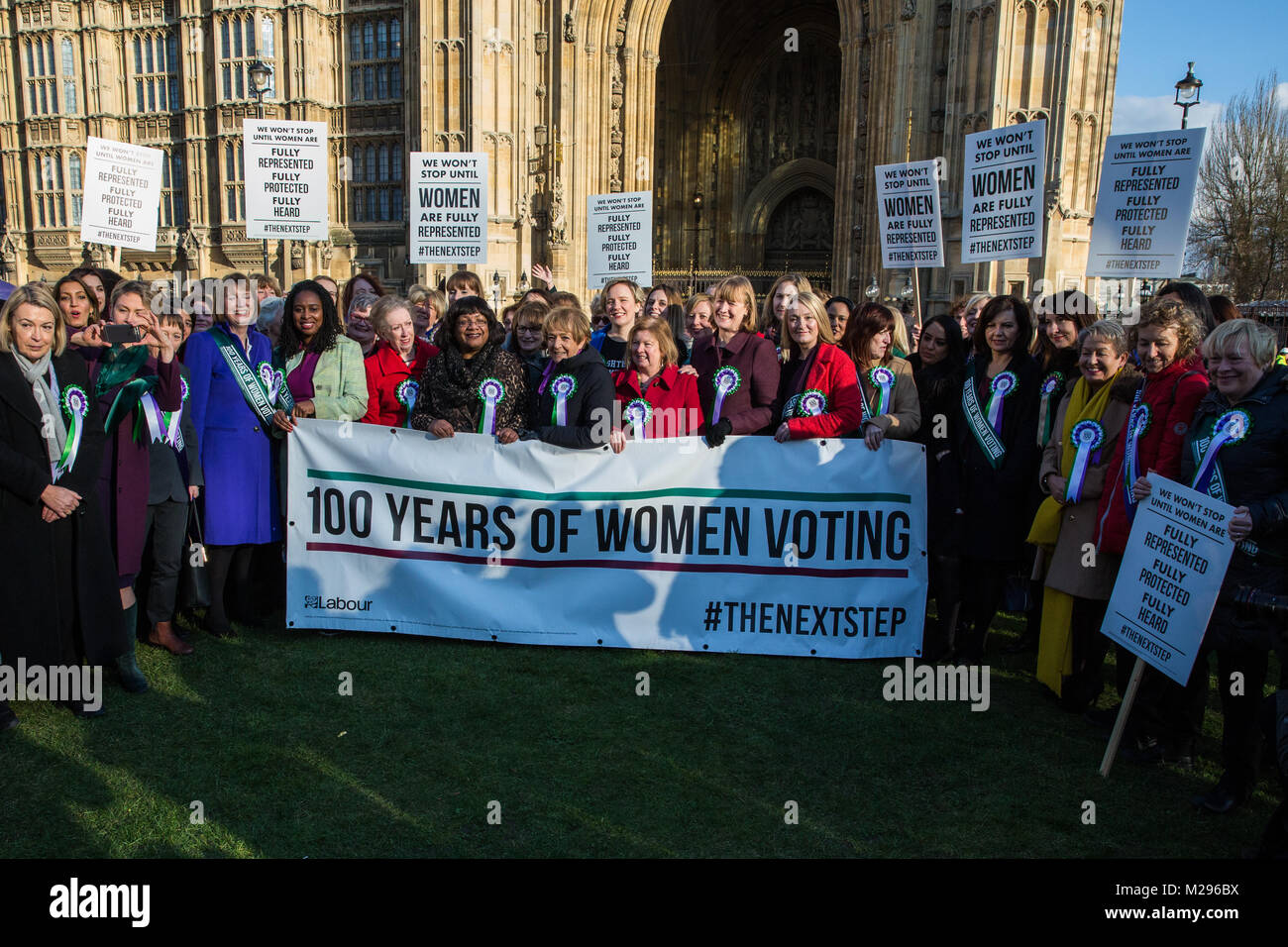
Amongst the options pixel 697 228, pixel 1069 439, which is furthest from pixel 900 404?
pixel 697 228

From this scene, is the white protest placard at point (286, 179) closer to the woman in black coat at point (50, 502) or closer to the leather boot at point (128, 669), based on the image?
the woman in black coat at point (50, 502)

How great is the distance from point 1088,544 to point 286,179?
A: 32.8 ft

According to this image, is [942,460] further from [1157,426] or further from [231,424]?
[231,424]

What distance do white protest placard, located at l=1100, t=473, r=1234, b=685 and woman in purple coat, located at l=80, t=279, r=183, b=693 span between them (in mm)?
5278

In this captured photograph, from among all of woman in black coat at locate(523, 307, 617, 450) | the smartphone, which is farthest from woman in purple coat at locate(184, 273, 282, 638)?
woman in black coat at locate(523, 307, 617, 450)

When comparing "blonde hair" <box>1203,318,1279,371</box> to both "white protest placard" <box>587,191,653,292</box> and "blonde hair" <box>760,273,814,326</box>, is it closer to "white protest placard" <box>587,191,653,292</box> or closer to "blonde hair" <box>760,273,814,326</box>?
"blonde hair" <box>760,273,814,326</box>

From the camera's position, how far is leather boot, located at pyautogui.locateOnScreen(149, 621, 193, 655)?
5.67m

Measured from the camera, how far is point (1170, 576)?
162 inches

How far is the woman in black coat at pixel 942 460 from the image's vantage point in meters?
5.72

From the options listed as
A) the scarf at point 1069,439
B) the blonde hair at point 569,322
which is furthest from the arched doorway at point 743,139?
the scarf at point 1069,439

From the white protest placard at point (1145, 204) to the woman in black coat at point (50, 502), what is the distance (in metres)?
8.04

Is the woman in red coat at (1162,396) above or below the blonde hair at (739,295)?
below

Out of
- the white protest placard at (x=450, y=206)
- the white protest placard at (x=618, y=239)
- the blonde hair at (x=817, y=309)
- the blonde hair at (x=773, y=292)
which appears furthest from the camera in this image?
the white protest placard at (x=618, y=239)

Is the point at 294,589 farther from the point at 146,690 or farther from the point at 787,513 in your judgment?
the point at 787,513
